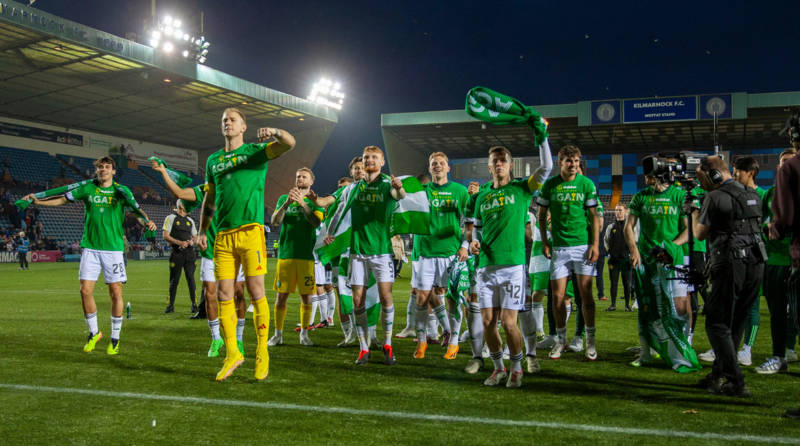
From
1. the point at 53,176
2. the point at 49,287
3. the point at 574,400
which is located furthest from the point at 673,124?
the point at 53,176

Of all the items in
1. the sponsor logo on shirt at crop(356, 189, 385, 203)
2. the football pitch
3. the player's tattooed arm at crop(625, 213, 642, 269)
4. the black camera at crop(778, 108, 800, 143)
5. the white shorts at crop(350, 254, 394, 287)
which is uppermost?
the black camera at crop(778, 108, 800, 143)

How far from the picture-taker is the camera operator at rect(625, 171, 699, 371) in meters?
6.23

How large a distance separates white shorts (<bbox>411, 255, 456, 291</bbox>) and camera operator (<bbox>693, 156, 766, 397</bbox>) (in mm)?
2937

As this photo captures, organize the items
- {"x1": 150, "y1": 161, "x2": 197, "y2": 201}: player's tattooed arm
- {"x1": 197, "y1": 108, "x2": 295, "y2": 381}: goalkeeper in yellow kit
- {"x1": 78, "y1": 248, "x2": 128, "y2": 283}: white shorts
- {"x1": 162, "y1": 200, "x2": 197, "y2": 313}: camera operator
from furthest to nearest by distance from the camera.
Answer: {"x1": 162, "y1": 200, "x2": 197, "y2": 313}: camera operator
{"x1": 78, "y1": 248, "x2": 128, "y2": 283}: white shorts
{"x1": 150, "y1": 161, "x2": 197, "y2": 201}: player's tattooed arm
{"x1": 197, "y1": 108, "x2": 295, "y2": 381}: goalkeeper in yellow kit

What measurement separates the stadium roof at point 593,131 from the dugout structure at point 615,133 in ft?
0.17

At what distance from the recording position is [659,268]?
6371mm

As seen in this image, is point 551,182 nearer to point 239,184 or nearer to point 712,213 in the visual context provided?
point 712,213

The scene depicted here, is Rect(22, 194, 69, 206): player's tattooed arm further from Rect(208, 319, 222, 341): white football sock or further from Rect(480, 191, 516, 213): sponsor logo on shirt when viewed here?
Rect(480, 191, 516, 213): sponsor logo on shirt

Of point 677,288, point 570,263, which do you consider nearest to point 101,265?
point 570,263

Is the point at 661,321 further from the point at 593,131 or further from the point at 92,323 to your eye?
the point at 593,131

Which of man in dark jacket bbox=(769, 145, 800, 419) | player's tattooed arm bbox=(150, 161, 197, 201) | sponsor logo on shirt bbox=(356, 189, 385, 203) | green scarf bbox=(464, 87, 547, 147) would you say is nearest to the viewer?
man in dark jacket bbox=(769, 145, 800, 419)

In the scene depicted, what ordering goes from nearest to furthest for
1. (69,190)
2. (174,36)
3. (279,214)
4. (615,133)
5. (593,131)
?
(69,190), (279,214), (174,36), (593,131), (615,133)

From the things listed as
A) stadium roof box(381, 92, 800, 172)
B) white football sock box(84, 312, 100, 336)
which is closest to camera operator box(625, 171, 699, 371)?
white football sock box(84, 312, 100, 336)

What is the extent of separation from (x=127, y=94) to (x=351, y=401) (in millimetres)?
36653
